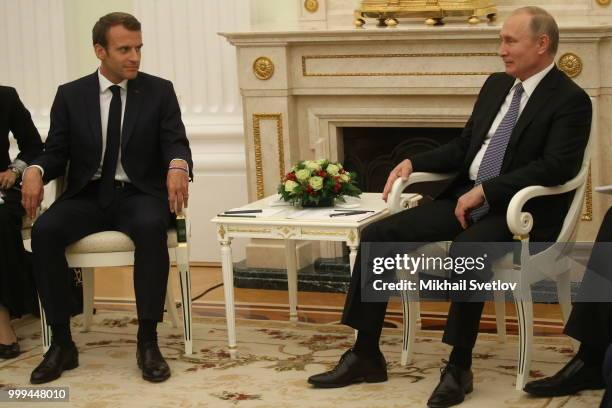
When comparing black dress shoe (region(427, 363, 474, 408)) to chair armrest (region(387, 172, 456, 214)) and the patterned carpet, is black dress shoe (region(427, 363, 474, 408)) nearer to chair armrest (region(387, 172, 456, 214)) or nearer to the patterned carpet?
the patterned carpet

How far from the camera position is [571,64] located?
5.73 meters

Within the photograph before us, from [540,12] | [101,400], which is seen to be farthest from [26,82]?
[540,12]

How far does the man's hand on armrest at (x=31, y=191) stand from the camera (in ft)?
16.5

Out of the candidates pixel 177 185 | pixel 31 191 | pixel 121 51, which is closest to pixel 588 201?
pixel 177 185

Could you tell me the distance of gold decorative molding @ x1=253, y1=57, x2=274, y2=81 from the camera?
6.33m

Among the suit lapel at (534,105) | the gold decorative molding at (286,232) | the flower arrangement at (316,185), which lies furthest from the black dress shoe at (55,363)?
the suit lapel at (534,105)

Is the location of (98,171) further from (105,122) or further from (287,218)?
(287,218)

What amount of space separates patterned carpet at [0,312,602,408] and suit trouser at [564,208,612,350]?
0.24 meters

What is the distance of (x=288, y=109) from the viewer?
634cm

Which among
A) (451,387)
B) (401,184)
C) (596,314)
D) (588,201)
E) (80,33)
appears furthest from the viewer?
(80,33)

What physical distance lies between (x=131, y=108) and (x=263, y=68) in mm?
1284

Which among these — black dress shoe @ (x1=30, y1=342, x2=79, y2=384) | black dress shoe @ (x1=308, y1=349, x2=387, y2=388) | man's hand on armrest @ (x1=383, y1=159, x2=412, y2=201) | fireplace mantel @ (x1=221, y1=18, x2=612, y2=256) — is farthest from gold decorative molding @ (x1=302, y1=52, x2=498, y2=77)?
black dress shoe @ (x1=30, y1=342, x2=79, y2=384)

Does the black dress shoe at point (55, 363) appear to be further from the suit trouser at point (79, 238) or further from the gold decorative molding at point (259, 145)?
the gold decorative molding at point (259, 145)

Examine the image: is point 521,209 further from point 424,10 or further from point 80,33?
point 80,33
